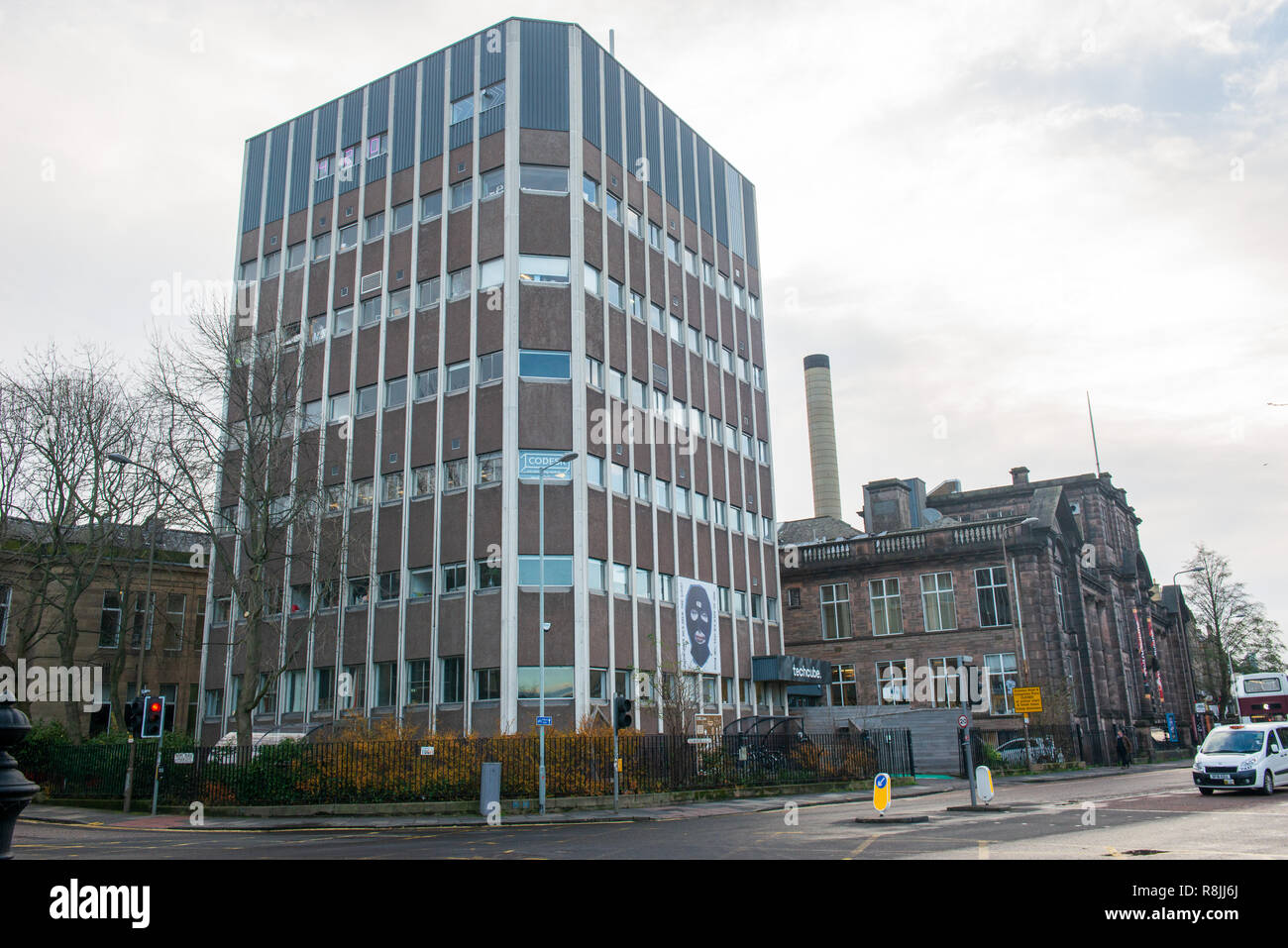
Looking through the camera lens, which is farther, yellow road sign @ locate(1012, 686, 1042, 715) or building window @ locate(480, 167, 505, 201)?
yellow road sign @ locate(1012, 686, 1042, 715)

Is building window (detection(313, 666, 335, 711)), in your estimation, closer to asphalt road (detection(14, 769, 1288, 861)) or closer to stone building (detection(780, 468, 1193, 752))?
asphalt road (detection(14, 769, 1288, 861))

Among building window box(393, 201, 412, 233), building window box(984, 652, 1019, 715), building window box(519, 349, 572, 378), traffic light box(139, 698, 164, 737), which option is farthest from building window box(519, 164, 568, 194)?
building window box(984, 652, 1019, 715)

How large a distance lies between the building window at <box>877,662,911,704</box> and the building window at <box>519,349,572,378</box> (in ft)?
87.0

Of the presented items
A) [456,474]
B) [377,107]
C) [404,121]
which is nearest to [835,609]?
[456,474]

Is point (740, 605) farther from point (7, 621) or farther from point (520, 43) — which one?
point (7, 621)

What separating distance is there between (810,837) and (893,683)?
3647 centimetres

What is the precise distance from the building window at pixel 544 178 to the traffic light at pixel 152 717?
22.7 metres

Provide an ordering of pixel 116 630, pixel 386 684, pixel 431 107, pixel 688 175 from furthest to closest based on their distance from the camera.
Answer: pixel 116 630
pixel 688 175
pixel 431 107
pixel 386 684

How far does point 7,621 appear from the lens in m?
46.4

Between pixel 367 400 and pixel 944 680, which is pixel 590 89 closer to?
pixel 367 400

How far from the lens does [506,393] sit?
116ft

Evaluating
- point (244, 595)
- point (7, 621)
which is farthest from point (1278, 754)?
point (7, 621)

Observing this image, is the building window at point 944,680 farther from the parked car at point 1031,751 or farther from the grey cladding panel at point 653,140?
the grey cladding panel at point 653,140

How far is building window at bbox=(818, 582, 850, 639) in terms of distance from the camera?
54.2m
